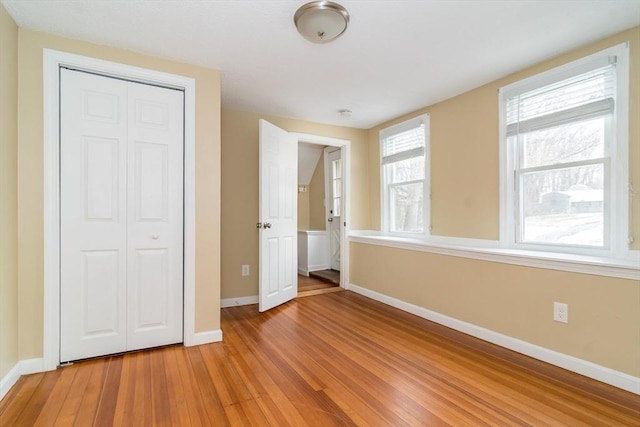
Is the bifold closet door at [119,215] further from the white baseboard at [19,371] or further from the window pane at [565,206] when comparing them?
the window pane at [565,206]

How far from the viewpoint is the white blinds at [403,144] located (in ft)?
12.0

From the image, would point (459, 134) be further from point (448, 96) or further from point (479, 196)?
point (479, 196)

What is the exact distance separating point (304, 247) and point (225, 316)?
2274 millimetres

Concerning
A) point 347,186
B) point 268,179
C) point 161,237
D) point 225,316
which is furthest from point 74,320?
point 347,186

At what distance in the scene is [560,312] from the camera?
2.16 metres

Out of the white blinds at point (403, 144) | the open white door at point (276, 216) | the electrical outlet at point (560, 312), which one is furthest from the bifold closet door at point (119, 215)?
the electrical outlet at point (560, 312)

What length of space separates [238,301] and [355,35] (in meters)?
2.99

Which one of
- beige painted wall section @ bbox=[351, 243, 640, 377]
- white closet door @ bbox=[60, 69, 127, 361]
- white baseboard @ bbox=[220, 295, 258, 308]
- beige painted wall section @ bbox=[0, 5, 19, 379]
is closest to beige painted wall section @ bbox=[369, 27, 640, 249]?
beige painted wall section @ bbox=[351, 243, 640, 377]

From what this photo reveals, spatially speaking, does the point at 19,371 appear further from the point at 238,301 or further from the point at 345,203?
the point at 345,203

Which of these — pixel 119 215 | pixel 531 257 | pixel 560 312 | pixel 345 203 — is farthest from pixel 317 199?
pixel 560 312

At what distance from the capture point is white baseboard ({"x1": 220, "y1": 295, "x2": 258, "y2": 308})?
3515 mm

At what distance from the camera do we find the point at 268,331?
9.17ft

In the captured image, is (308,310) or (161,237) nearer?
(161,237)

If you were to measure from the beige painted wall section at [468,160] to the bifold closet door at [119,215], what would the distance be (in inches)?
105
